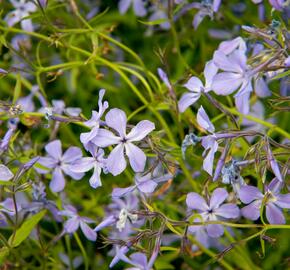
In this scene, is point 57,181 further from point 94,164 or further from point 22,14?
point 22,14

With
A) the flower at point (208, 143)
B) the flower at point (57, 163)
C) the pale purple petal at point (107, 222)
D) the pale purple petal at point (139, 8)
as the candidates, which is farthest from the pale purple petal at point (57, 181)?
the pale purple petal at point (139, 8)

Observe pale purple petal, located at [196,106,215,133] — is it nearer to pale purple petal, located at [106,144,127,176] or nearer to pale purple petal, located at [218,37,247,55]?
pale purple petal, located at [106,144,127,176]

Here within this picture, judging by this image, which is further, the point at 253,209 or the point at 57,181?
the point at 57,181

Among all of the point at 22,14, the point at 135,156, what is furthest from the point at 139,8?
the point at 135,156

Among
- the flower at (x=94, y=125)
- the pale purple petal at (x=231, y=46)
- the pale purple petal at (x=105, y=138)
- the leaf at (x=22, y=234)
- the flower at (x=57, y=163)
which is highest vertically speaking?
the flower at (x=94, y=125)

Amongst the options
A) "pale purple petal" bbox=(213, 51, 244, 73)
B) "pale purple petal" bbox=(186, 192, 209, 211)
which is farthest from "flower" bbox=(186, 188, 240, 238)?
"pale purple petal" bbox=(213, 51, 244, 73)

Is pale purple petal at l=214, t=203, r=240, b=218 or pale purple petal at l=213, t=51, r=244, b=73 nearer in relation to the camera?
pale purple petal at l=213, t=51, r=244, b=73

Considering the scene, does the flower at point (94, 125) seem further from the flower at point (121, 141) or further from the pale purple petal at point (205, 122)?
the pale purple petal at point (205, 122)
